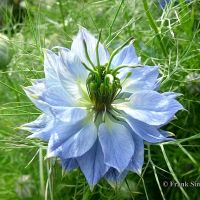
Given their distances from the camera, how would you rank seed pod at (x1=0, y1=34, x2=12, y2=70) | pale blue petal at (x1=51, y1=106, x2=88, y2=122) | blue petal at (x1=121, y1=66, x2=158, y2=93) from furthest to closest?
seed pod at (x1=0, y1=34, x2=12, y2=70), blue petal at (x1=121, y1=66, x2=158, y2=93), pale blue petal at (x1=51, y1=106, x2=88, y2=122)

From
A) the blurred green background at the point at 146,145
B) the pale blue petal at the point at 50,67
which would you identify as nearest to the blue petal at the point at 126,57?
the pale blue petal at the point at 50,67

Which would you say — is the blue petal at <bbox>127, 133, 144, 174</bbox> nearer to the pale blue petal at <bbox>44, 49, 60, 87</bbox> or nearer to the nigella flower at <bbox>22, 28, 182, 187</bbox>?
the nigella flower at <bbox>22, 28, 182, 187</bbox>

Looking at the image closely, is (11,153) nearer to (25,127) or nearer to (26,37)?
(26,37)

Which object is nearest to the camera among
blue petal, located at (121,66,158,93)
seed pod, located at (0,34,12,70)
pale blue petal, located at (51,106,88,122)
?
pale blue petal, located at (51,106,88,122)

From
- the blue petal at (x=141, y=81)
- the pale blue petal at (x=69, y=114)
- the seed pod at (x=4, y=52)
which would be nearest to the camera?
the pale blue petal at (x=69, y=114)

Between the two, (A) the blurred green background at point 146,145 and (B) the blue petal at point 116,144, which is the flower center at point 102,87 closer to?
(B) the blue petal at point 116,144

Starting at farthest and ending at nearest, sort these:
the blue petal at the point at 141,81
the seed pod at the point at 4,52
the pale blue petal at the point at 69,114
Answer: the seed pod at the point at 4,52
the blue petal at the point at 141,81
the pale blue petal at the point at 69,114

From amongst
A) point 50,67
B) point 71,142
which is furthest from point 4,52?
point 71,142

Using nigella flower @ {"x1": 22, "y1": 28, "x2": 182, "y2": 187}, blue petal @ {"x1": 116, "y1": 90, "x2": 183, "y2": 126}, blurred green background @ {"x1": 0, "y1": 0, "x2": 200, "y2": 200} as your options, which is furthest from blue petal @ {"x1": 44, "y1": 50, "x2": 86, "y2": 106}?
blurred green background @ {"x1": 0, "y1": 0, "x2": 200, "y2": 200}
